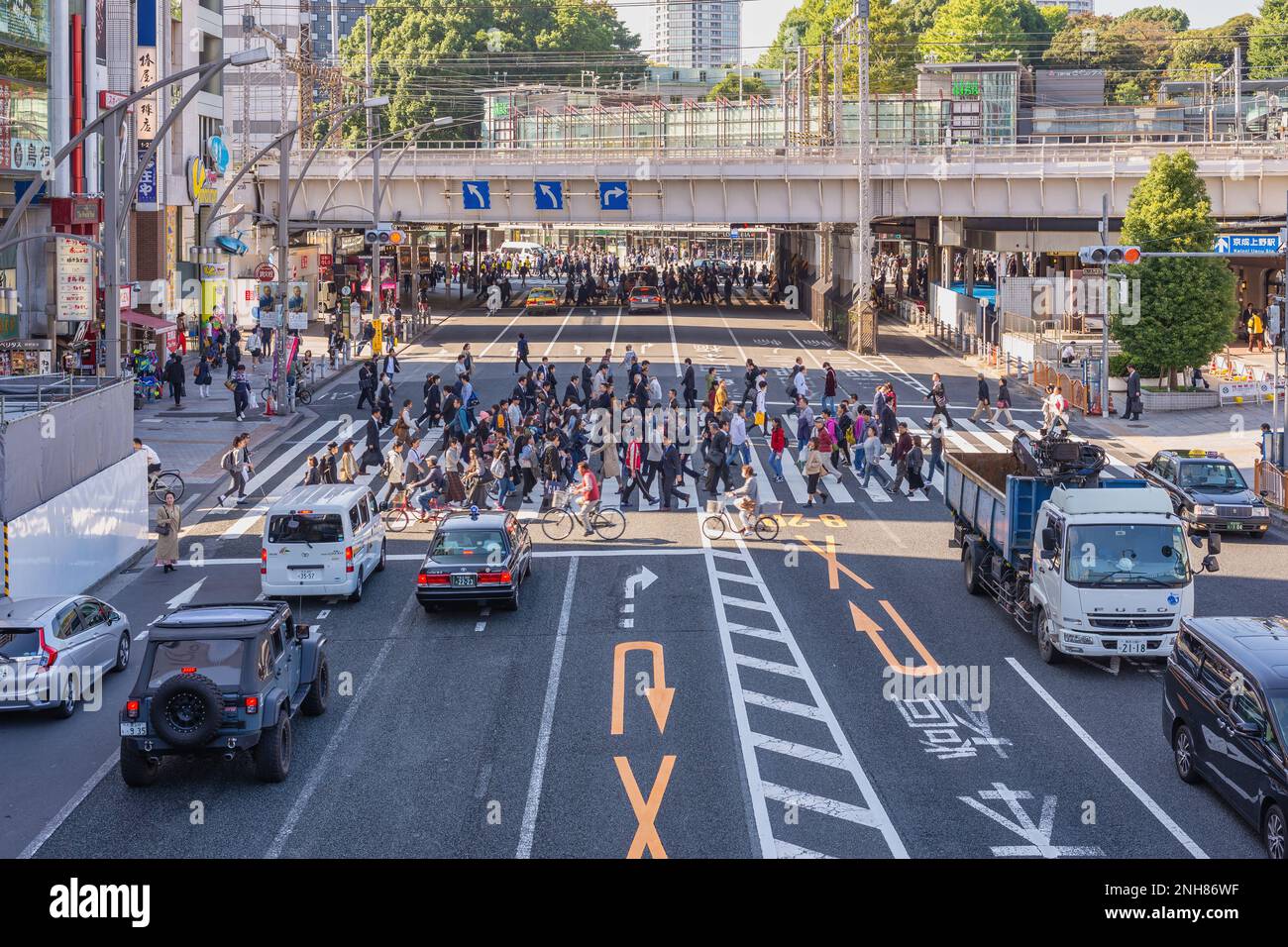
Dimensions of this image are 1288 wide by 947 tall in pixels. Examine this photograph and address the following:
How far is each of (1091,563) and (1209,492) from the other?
12.3 m

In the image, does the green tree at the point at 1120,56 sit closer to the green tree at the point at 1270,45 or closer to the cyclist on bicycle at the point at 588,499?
the green tree at the point at 1270,45

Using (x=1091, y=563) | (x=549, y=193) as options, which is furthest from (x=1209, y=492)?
(x=549, y=193)

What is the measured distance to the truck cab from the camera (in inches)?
834

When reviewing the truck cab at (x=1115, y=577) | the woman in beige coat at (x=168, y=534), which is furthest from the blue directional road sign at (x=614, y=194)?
the truck cab at (x=1115, y=577)

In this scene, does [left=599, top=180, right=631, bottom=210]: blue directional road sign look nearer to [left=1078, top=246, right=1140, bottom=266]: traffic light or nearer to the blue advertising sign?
the blue advertising sign

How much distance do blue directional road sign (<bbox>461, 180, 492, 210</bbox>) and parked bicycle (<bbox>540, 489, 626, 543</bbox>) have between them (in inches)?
1720

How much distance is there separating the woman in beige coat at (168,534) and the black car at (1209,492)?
19.3 metres

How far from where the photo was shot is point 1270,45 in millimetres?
135500

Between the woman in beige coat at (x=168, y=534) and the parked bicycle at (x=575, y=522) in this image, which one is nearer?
the woman in beige coat at (x=168, y=534)

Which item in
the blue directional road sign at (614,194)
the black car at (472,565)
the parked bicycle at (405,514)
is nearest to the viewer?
the black car at (472,565)

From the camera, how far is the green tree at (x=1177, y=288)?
51094 mm

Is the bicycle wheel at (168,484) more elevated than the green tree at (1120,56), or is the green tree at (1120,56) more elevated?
the green tree at (1120,56)

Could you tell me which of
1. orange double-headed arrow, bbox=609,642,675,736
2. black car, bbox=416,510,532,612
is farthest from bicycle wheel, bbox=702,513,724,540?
orange double-headed arrow, bbox=609,642,675,736

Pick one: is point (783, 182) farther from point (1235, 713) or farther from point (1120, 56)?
point (1120, 56)
